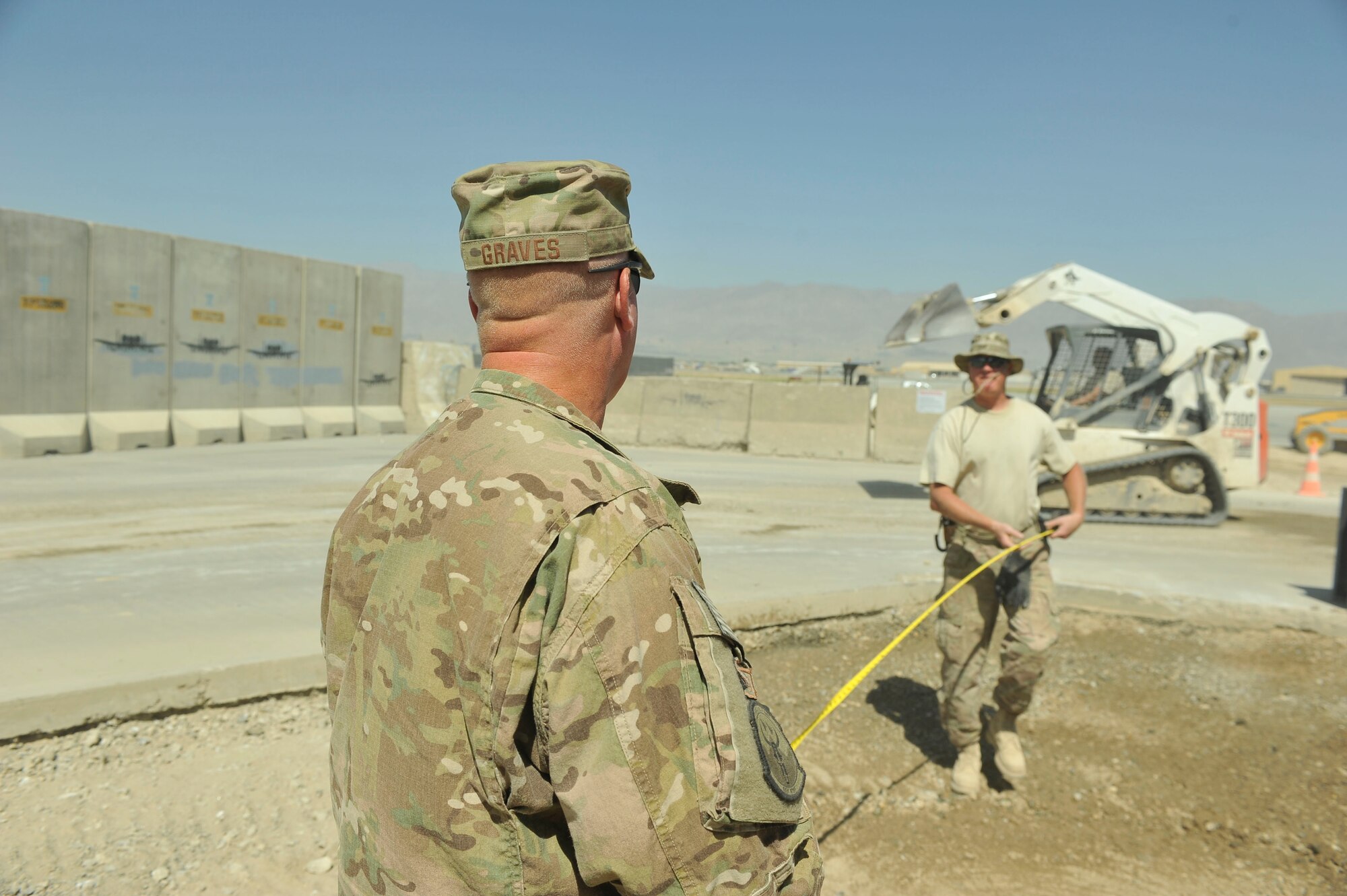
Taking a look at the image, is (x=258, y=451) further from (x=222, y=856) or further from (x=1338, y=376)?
(x=1338, y=376)

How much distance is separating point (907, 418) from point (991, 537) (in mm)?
11194

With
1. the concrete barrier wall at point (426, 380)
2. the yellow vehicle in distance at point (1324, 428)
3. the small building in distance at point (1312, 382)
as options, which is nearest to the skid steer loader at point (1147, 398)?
the concrete barrier wall at point (426, 380)

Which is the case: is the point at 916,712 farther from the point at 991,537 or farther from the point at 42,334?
the point at 42,334

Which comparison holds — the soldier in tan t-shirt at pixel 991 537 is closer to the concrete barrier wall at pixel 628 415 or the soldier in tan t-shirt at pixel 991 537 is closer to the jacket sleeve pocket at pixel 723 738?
the jacket sleeve pocket at pixel 723 738

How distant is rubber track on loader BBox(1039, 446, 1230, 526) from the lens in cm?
1103

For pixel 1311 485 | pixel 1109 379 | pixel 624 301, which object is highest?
pixel 1109 379

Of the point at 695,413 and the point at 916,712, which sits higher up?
the point at 695,413

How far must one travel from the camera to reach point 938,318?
12.1m

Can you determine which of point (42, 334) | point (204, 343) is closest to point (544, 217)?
point (42, 334)

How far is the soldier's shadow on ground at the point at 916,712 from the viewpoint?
16.5 ft

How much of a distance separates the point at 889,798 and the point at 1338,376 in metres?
73.6

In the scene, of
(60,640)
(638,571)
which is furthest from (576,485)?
(60,640)

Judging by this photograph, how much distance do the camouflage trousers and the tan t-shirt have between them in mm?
167

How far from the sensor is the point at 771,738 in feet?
4.66
